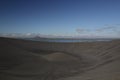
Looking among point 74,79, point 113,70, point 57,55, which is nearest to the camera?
point 74,79

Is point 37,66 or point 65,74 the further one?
point 37,66

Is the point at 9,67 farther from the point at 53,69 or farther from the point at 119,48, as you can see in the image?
the point at 119,48

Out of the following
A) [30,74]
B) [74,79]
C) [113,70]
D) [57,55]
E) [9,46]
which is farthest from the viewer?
[57,55]

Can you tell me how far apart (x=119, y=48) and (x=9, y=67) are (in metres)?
14.2

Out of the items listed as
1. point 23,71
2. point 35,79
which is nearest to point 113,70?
point 35,79

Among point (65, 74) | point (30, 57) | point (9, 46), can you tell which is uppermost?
point (9, 46)

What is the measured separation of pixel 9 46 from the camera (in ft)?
49.2

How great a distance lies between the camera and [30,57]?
1516 cm

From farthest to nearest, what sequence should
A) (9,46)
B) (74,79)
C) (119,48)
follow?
(119,48) → (9,46) → (74,79)

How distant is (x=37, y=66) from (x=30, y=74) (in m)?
1.88

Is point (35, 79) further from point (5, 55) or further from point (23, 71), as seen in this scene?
point (5, 55)

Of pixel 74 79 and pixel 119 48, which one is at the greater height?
pixel 119 48

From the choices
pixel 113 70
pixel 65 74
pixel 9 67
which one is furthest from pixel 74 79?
pixel 9 67

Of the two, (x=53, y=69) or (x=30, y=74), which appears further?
(x=53, y=69)
